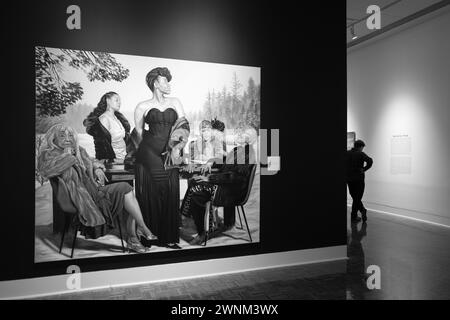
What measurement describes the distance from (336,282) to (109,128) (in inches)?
107

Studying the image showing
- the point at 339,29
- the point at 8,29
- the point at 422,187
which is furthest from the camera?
the point at 422,187

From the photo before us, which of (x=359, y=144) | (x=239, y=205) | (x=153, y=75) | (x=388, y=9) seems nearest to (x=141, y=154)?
(x=153, y=75)

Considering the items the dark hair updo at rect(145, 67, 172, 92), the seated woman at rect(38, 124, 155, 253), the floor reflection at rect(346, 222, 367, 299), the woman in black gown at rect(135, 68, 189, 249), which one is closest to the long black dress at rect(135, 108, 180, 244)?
the woman in black gown at rect(135, 68, 189, 249)

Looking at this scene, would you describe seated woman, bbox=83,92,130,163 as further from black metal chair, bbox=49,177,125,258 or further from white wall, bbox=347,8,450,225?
white wall, bbox=347,8,450,225

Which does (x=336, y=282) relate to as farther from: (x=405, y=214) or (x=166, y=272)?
(x=405, y=214)

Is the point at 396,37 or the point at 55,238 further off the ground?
the point at 396,37

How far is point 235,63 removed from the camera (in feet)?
12.4

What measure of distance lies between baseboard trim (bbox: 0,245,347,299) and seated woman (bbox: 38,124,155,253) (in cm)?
29

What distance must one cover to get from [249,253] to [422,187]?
4.50 meters

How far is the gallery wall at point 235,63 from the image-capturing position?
3.04 meters

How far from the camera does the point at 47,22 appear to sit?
3113 millimetres

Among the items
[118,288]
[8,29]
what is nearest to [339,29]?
[8,29]

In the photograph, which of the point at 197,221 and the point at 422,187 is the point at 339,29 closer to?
the point at 197,221

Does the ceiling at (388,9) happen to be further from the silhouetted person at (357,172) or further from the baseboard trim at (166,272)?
the baseboard trim at (166,272)
